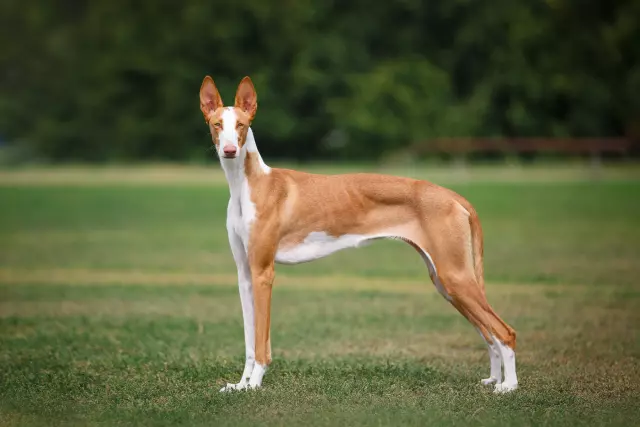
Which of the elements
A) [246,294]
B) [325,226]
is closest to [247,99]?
[325,226]

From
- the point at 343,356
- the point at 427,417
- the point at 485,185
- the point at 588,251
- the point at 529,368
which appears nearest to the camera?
the point at 427,417

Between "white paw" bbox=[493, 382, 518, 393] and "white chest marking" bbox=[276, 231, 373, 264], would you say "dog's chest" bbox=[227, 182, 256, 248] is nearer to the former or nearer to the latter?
"white chest marking" bbox=[276, 231, 373, 264]

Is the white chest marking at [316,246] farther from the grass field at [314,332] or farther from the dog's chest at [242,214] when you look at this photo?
the grass field at [314,332]

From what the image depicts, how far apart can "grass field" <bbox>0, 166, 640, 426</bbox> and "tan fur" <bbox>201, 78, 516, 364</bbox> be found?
27.8 inches

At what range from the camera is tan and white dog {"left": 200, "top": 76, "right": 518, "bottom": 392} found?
26.3 ft

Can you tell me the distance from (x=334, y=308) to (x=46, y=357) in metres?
4.79

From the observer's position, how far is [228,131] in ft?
25.7

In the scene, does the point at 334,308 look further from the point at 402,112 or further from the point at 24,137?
the point at 24,137

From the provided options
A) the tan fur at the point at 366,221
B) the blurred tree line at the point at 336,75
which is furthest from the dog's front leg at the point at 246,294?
the blurred tree line at the point at 336,75

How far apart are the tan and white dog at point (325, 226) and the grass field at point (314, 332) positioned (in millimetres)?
516

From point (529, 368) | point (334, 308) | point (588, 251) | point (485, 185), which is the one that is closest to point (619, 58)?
point (485, 185)

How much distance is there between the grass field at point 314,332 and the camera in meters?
7.55

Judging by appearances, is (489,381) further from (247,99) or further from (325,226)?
(247,99)

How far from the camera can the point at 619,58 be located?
58406mm
